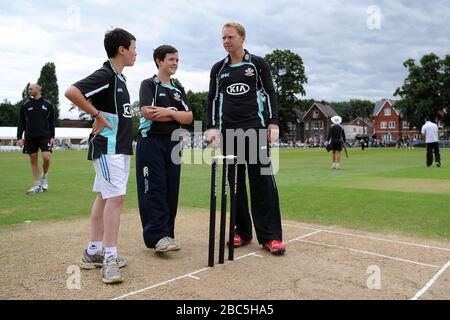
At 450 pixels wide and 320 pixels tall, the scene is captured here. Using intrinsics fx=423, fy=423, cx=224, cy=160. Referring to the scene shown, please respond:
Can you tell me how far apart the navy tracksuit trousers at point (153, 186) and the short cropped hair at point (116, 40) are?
3.49ft

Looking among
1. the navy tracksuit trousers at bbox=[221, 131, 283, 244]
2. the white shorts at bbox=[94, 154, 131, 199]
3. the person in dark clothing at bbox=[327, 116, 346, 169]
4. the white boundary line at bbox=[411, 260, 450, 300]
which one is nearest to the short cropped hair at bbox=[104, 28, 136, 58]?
the white shorts at bbox=[94, 154, 131, 199]

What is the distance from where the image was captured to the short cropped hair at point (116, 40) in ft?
13.4

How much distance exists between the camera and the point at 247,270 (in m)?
3.98

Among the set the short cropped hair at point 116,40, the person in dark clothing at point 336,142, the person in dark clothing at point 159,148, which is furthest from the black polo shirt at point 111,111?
the person in dark clothing at point 336,142

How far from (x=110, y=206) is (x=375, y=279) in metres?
2.49

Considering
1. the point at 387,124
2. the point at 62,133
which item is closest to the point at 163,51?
the point at 62,133

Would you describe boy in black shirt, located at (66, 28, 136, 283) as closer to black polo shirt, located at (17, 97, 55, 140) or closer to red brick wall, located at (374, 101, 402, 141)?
black polo shirt, located at (17, 97, 55, 140)

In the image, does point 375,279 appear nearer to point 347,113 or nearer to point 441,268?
point 441,268

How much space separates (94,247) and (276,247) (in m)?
1.89

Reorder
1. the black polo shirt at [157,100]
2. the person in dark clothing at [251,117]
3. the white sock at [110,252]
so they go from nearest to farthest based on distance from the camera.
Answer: the white sock at [110,252], the black polo shirt at [157,100], the person in dark clothing at [251,117]

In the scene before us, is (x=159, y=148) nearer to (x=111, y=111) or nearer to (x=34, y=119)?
(x=111, y=111)

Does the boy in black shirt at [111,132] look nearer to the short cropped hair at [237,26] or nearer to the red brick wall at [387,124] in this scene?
the short cropped hair at [237,26]

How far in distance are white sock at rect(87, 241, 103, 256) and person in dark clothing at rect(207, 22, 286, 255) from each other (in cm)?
157

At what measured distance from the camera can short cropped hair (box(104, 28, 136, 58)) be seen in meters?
4.08
